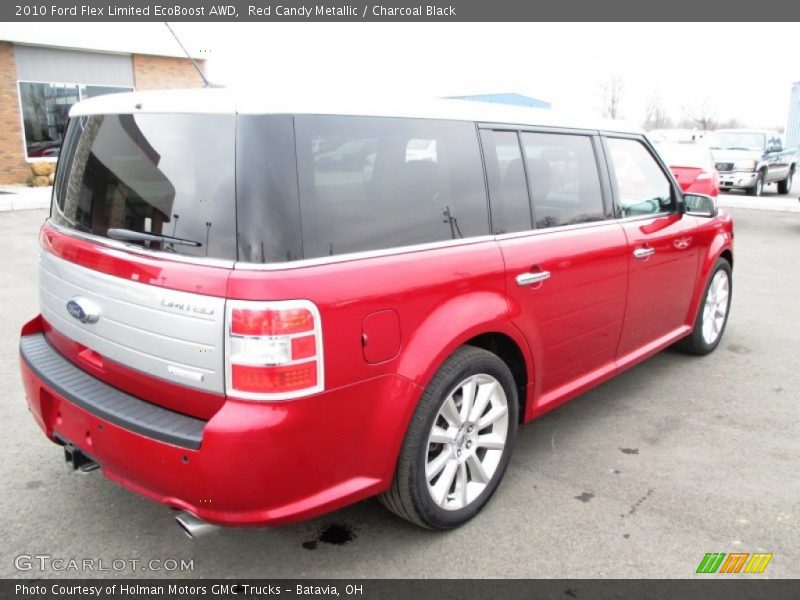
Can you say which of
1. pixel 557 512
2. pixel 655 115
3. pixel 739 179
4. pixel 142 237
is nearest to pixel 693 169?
pixel 739 179

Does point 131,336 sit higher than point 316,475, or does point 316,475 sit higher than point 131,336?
point 131,336

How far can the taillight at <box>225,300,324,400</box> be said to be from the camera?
7.17 ft

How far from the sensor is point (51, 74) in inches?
745

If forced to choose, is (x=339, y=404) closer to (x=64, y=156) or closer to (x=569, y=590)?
(x=569, y=590)

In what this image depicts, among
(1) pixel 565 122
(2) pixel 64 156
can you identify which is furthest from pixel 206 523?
(1) pixel 565 122

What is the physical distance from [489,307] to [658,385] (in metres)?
2.39

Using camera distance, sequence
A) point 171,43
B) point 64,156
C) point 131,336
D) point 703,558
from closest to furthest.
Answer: point 131,336 < point 703,558 < point 64,156 < point 171,43

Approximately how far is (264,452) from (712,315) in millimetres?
4249

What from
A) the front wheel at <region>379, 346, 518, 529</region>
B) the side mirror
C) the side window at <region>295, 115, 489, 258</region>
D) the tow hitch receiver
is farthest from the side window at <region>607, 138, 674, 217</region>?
the tow hitch receiver

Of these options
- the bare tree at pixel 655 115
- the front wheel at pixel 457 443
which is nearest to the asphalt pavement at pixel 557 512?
the front wheel at pixel 457 443

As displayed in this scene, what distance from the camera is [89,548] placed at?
2.82 meters

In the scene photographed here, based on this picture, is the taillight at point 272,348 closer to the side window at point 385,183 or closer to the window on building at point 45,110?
the side window at point 385,183

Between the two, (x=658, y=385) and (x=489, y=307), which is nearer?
(x=489, y=307)

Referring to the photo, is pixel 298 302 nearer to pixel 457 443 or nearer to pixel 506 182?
pixel 457 443
